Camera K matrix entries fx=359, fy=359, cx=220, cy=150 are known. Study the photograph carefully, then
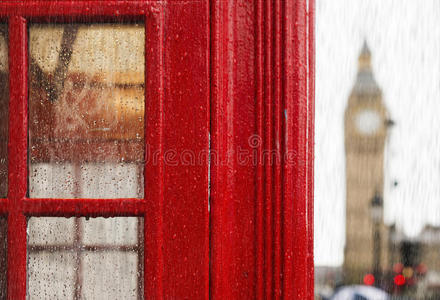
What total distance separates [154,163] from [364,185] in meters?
0.49

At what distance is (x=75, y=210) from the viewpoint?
2.51ft

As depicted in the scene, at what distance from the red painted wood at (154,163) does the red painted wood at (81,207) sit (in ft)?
0.11

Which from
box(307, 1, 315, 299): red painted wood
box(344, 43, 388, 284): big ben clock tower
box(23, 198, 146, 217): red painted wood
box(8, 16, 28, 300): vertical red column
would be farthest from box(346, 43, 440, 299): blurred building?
box(8, 16, 28, 300): vertical red column

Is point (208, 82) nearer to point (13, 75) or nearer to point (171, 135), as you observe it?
point (171, 135)

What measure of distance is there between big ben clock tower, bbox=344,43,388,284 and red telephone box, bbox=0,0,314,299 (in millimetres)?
139

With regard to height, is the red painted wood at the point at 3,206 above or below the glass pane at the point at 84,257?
above

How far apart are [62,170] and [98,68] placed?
24 cm

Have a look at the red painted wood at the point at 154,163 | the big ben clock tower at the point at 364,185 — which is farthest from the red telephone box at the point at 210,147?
the big ben clock tower at the point at 364,185

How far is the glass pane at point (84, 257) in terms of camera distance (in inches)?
30.9

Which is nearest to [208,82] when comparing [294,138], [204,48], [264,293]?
[204,48]

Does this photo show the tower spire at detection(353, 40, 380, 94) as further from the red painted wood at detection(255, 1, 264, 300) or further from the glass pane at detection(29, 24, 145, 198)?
the glass pane at detection(29, 24, 145, 198)

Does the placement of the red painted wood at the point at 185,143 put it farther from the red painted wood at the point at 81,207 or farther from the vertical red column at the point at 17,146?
the vertical red column at the point at 17,146

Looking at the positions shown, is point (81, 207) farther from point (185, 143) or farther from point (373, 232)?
point (373, 232)

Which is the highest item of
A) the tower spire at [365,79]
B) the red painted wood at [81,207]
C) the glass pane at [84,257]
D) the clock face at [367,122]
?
the tower spire at [365,79]
